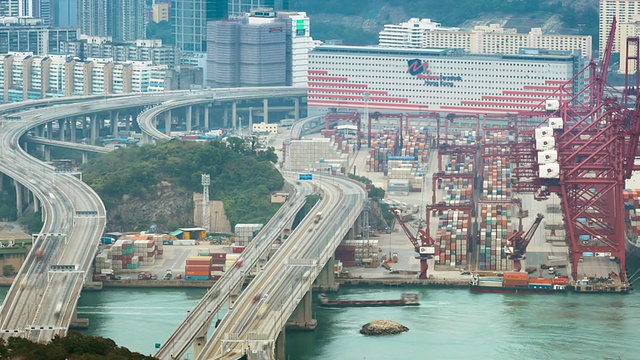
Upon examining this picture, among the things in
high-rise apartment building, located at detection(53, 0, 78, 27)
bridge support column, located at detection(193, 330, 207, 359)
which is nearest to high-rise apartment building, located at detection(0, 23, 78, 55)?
high-rise apartment building, located at detection(53, 0, 78, 27)

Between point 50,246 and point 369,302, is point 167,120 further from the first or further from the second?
point 369,302

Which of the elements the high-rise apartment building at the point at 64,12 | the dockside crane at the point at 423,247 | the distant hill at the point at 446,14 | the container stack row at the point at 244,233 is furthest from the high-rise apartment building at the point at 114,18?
the dockside crane at the point at 423,247

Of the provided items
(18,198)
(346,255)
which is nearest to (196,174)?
(18,198)

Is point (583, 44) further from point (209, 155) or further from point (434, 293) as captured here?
point (434, 293)

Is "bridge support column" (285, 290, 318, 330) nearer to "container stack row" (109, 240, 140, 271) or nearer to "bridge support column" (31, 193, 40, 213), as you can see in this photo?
"container stack row" (109, 240, 140, 271)

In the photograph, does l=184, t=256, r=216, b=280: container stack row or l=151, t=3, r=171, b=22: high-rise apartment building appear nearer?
l=184, t=256, r=216, b=280: container stack row

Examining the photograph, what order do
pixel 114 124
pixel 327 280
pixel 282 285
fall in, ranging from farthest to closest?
pixel 114 124
pixel 327 280
pixel 282 285

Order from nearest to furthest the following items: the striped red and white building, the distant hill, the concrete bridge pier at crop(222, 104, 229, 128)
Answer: the striped red and white building
the concrete bridge pier at crop(222, 104, 229, 128)
the distant hill

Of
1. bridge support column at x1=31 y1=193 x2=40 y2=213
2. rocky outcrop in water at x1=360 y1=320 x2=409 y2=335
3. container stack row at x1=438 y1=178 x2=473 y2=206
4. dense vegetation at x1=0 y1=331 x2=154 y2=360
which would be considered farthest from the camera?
container stack row at x1=438 y1=178 x2=473 y2=206

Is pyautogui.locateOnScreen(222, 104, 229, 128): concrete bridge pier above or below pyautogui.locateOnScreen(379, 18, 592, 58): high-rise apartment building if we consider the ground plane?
below
